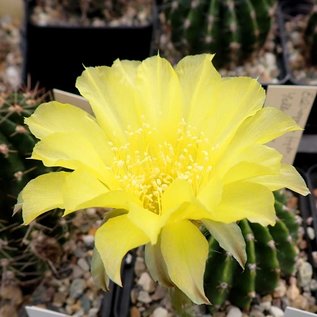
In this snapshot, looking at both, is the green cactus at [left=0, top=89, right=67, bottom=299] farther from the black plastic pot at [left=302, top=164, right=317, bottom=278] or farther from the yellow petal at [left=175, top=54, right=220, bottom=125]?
the black plastic pot at [left=302, top=164, right=317, bottom=278]

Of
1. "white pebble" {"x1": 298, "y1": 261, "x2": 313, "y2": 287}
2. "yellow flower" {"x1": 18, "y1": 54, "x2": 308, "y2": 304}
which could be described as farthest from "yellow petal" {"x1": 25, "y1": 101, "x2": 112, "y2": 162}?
"white pebble" {"x1": 298, "y1": 261, "x2": 313, "y2": 287}

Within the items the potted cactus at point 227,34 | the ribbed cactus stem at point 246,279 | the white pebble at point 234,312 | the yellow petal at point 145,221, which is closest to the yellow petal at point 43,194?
the yellow petal at point 145,221

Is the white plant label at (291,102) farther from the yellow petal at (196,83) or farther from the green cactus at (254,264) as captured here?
the yellow petal at (196,83)

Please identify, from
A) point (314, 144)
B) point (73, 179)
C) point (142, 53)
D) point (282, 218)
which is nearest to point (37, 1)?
point (142, 53)

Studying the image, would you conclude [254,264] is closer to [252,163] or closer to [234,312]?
[234,312]

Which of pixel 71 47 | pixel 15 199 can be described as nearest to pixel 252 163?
pixel 15 199
